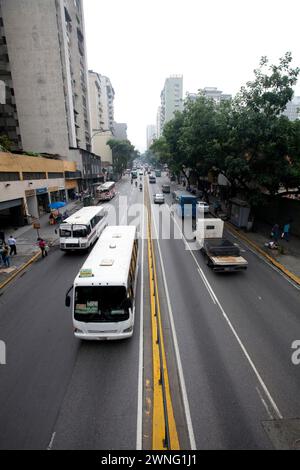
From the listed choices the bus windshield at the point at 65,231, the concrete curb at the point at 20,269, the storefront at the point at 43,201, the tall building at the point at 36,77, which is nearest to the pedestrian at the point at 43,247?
the concrete curb at the point at 20,269

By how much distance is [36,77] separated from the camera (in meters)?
37.4

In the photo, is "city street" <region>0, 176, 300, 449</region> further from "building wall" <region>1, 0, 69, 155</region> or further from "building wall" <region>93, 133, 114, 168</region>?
"building wall" <region>93, 133, 114, 168</region>

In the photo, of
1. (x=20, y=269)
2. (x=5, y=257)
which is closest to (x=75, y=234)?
(x=20, y=269)

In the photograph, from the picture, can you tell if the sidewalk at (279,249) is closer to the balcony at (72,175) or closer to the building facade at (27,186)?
the building facade at (27,186)

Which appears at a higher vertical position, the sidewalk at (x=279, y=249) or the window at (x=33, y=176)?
the window at (x=33, y=176)

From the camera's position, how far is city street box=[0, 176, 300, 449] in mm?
5656

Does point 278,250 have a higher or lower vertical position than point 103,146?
lower

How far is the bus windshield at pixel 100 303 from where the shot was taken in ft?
25.6

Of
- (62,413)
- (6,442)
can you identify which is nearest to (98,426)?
(62,413)

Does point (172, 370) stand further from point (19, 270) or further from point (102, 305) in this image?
point (19, 270)

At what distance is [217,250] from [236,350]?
6.85 m

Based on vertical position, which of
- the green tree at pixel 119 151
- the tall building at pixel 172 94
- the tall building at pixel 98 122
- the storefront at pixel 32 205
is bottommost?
the storefront at pixel 32 205

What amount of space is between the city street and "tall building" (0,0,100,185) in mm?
34908

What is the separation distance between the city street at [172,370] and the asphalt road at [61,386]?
3cm
